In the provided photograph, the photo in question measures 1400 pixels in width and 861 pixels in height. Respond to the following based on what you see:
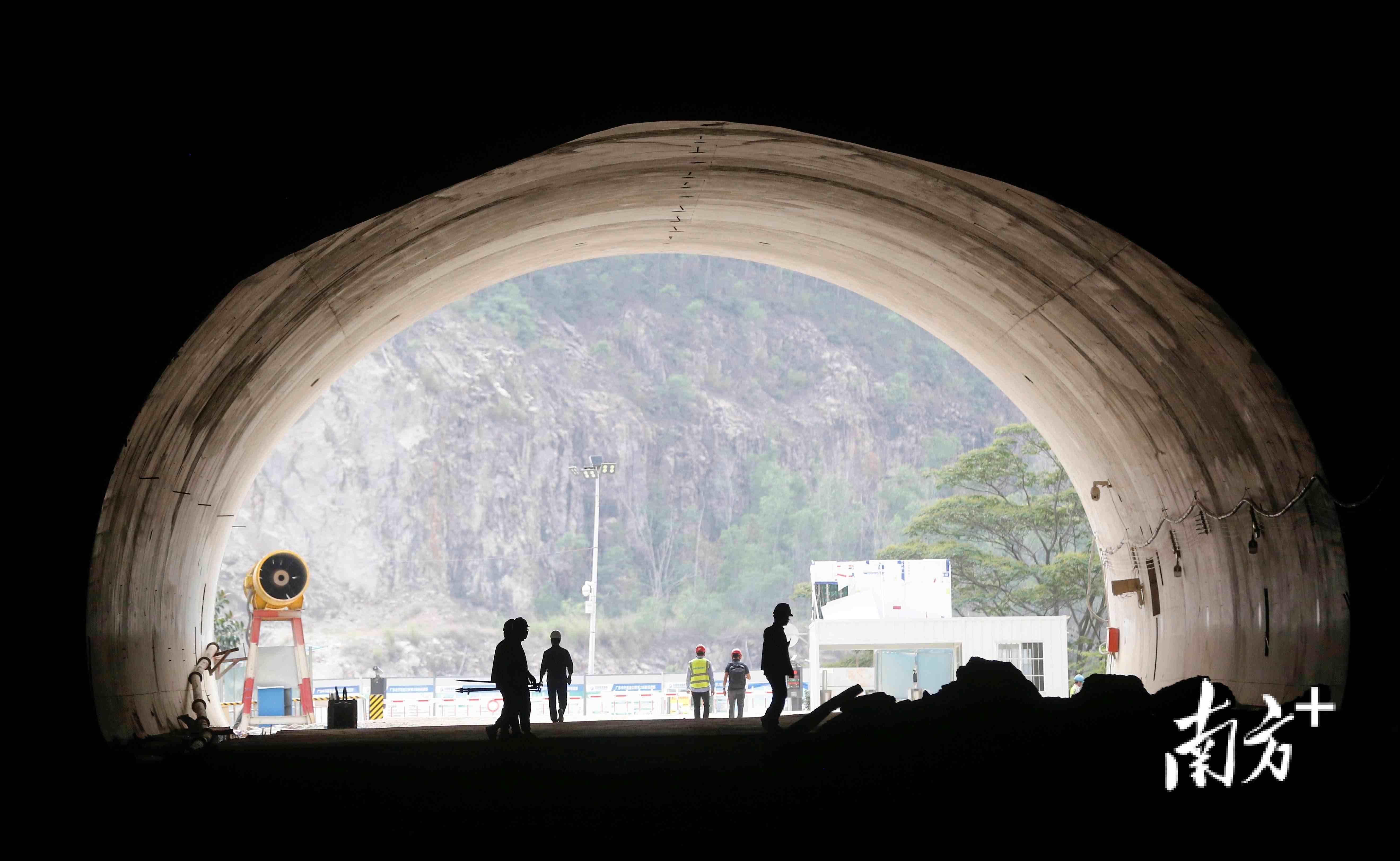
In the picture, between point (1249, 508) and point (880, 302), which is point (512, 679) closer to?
point (880, 302)

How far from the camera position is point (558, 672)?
14891mm

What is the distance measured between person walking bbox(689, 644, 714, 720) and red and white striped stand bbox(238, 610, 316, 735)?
20.4ft

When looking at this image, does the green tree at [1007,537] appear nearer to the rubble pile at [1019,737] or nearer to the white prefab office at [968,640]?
the white prefab office at [968,640]

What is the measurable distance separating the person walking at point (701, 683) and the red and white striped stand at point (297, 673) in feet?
20.4

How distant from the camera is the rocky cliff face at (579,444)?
236ft

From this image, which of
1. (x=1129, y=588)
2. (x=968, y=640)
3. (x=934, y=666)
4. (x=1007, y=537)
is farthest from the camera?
(x=1007, y=537)

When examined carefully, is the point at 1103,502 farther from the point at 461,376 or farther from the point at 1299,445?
the point at 461,376


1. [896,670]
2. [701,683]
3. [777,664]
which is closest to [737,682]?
[701,683]

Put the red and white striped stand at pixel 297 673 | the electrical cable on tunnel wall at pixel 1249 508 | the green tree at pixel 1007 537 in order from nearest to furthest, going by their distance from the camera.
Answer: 1. the electrical cable on tunnel wall at pixel 1249 508
2. the red and white striped stand at pixel 297 673
3. the green tree at pixel 1007 537

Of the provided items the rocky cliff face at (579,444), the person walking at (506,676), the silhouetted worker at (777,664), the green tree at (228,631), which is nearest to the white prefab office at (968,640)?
the silhouetted worker at (777,664)

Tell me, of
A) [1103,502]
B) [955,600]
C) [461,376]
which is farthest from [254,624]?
[461,376]

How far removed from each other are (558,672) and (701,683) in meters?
4.60

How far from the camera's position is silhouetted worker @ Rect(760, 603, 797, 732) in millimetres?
11430

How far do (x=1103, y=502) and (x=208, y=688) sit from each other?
29.8ft
